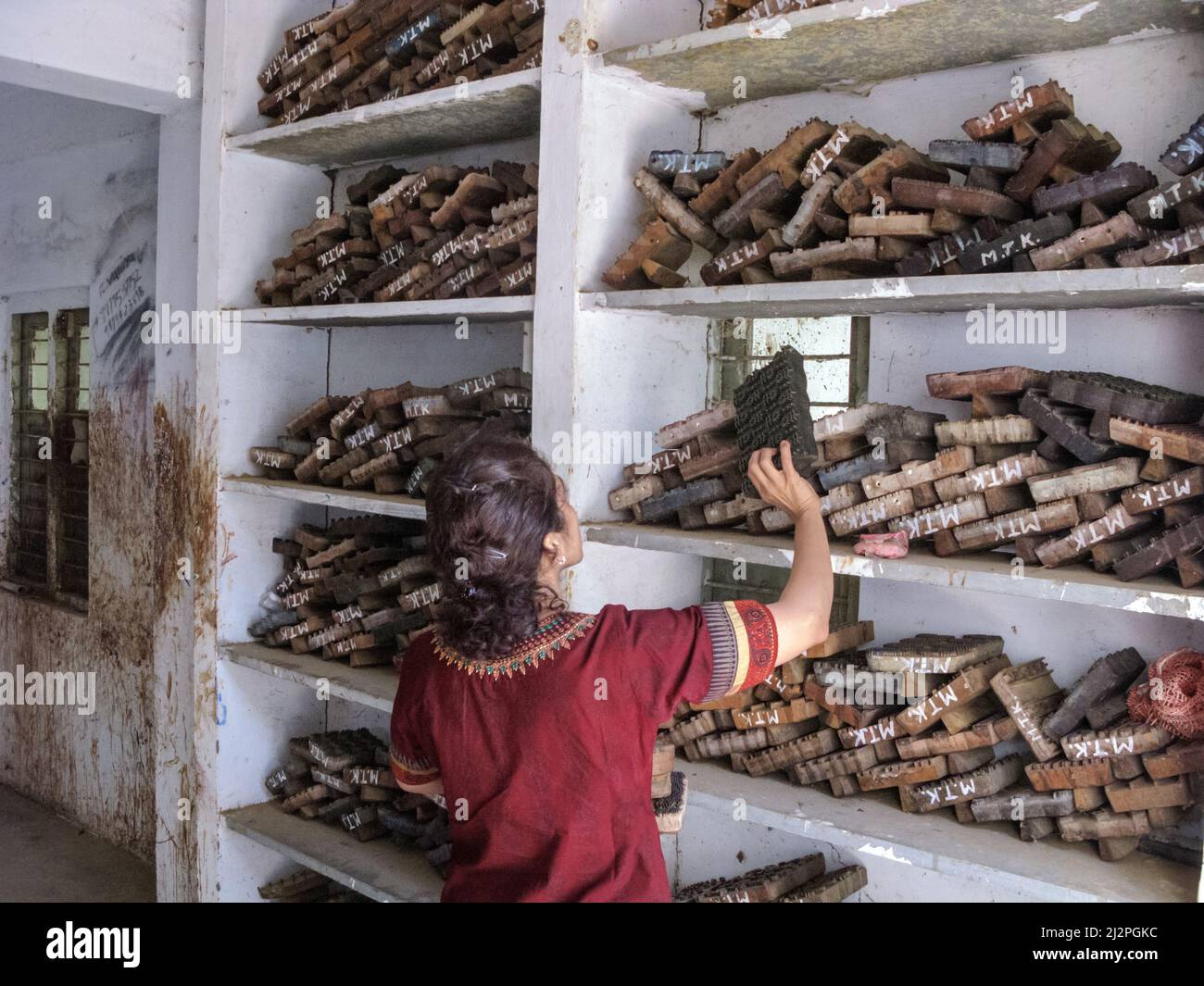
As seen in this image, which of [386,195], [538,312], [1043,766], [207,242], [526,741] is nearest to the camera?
[526,741]

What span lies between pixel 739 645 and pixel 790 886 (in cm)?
119

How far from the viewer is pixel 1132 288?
2023 mm

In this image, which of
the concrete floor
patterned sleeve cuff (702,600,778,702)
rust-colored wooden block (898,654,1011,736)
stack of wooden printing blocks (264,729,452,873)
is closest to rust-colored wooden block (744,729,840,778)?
rust-colored wooden block (898,654,1011,736)

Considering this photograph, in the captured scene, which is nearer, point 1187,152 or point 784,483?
point 1187,152

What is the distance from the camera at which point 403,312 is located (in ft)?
10.7

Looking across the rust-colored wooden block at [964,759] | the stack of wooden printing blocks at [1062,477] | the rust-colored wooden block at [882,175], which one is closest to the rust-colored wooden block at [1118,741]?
the rust-colored wooden block at [964,759]

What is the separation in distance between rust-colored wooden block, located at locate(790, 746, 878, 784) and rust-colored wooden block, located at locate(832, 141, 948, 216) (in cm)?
126

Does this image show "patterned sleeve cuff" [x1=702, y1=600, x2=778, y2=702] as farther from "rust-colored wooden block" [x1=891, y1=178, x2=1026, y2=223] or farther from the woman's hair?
"rust-colored wooden block" [x1=891, y1=178, x2=1026, y2=223]

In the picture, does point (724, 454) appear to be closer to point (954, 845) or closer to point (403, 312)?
point (954, 845)

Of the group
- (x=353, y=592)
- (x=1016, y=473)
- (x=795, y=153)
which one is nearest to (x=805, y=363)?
(x=795, y=153)

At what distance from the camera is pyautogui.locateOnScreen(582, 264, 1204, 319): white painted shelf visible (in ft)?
6.64

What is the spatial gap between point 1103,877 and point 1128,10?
175 centimetres

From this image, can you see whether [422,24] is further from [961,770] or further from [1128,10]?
[961,770]
